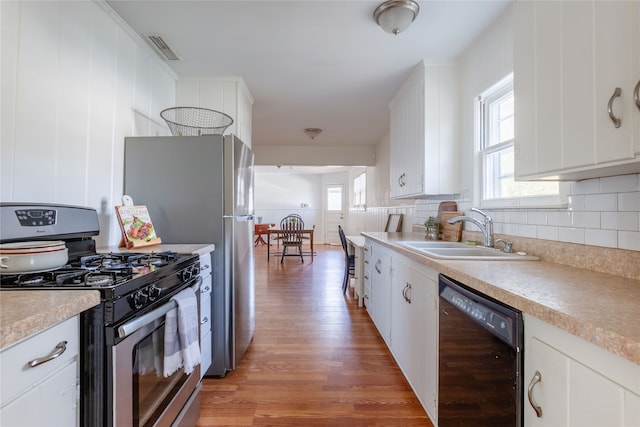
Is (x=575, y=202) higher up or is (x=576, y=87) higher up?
(x=576, y=87)

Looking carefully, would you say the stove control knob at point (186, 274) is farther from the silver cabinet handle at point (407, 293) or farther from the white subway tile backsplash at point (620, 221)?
the white subway tile backsplash at point (620, 221)

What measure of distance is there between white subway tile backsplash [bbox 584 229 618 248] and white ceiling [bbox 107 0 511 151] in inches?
53.4

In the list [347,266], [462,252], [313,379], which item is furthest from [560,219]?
[347,266]

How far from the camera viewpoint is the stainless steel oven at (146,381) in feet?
2.79

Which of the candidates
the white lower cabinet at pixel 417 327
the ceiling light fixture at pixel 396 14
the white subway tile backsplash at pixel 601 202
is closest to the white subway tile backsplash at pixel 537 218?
the white subway tile backsplash at pixel 601 202

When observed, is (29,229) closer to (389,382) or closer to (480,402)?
(480,402)

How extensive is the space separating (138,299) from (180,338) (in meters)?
0.33

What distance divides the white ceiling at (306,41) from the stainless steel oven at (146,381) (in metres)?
1.70

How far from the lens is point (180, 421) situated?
1238 millimetres

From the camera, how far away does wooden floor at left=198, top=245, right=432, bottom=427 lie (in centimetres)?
150

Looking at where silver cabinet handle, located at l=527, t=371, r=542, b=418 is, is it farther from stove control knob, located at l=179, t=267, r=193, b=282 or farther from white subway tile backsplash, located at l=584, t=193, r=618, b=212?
stove control knob, located at l=179, t=267, r=193, b=282

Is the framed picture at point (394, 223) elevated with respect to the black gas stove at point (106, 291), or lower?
elevated

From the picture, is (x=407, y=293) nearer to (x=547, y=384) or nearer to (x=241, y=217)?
(x=547, y=384)

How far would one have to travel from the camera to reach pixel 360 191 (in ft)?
22.8
